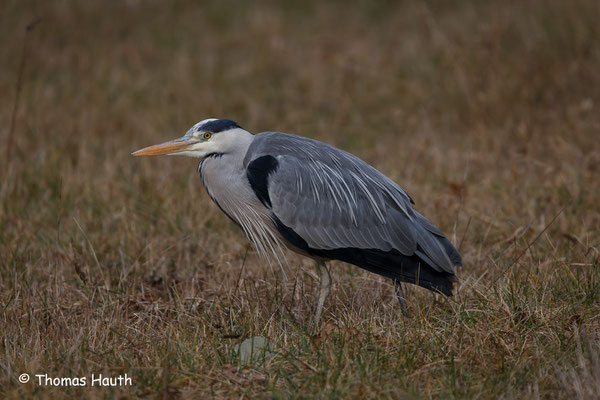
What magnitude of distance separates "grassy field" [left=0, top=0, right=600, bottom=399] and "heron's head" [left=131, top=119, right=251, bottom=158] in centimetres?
73

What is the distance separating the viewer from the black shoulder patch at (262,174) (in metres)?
4.04

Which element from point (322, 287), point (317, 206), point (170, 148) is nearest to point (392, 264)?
point (322, 287)

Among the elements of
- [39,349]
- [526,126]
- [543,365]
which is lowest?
[543,365]

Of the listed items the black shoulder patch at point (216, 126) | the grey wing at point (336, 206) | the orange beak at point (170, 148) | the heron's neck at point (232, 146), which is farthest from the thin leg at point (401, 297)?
the orange beak at point (170, 148)

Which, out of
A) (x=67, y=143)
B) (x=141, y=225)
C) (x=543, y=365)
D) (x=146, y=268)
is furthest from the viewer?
(x=67, y=143)

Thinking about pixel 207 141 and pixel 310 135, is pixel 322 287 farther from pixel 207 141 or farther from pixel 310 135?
pixel 310 135

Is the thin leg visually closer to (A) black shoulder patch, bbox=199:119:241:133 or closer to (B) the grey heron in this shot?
(B) the grey heron

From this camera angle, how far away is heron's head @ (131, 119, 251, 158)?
4.16m

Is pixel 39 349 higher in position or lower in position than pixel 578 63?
lower

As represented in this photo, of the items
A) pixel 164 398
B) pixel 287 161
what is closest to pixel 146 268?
pixel 287 161

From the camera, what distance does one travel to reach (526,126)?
695cm

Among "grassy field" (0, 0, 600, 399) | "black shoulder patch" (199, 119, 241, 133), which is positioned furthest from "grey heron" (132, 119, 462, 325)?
"grassy field" (0, 0, 600, 399)

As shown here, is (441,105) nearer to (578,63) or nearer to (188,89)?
(578,63)

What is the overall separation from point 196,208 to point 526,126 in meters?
3.34
